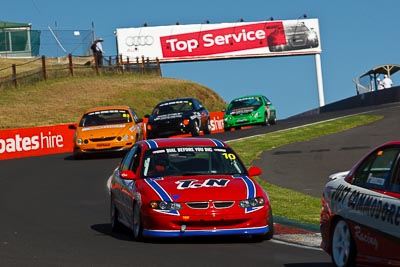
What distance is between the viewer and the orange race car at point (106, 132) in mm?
30078

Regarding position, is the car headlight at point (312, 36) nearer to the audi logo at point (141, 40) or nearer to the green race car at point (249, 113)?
the audi logo at point (141, 40)

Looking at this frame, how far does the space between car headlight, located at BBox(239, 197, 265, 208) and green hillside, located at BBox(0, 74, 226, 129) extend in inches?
1602

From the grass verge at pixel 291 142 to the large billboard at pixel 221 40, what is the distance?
4652 cm

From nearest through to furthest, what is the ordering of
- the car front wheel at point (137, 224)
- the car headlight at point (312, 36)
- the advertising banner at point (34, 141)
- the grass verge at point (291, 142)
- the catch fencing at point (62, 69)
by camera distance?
the car front wheel at point (137, 224) → the grass verge at point (291, 142) → the advertising banner at point (34, 141) → the catch fencing at point (62, 69) → the car headlight at point (312, 36)

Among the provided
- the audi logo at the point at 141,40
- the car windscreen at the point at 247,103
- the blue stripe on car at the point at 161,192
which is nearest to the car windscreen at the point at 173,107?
the car windscreen at the point at 247,103

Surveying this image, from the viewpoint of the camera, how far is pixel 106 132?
30297 mm

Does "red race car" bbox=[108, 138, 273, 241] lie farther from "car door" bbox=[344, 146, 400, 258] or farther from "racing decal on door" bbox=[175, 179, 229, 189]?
"car door" bbox=[344, 146, 400, 258]

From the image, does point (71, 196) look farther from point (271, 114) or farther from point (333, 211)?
point (271, 114)

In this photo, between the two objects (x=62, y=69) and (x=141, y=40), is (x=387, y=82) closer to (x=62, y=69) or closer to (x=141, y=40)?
(x=62, y=69)

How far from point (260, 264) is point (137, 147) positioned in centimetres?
426

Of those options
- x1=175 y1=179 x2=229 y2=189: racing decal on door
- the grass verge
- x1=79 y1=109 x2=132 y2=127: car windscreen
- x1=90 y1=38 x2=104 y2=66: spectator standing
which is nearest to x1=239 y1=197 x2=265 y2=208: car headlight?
x1=175 y1=179 x2=229 y2=189: racing decal on door

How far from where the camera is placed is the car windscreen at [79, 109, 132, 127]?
1230 inches

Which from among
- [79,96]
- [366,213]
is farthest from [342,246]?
[79,96]

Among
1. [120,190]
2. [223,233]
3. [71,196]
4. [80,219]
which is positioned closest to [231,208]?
[223,233]
